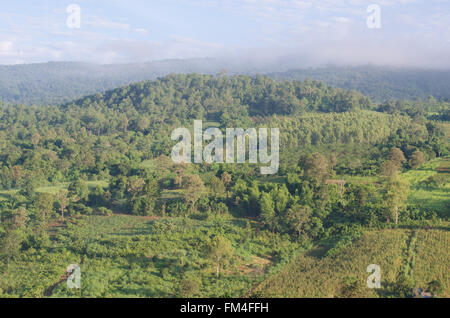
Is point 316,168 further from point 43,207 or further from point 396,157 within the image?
point 43,207

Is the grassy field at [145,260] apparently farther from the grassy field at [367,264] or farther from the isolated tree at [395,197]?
the isolated tree at [395,197]

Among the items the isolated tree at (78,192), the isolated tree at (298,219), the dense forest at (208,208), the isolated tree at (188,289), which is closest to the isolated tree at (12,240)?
the dense forest at (208,208)

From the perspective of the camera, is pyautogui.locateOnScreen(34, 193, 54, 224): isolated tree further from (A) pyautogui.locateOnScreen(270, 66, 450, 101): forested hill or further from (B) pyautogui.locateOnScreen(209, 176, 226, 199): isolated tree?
(A) pyautogui.locateOnScreen(270, 66, 450, 101): forested hill

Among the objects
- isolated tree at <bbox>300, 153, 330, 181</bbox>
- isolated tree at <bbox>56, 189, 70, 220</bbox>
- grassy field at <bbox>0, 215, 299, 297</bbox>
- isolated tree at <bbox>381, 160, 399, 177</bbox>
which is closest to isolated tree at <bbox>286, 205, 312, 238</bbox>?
grassy field at <bbox>0, 215, 299, 297</bbox>

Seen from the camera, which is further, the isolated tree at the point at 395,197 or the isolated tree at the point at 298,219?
the isolated tree at the point at 395,197

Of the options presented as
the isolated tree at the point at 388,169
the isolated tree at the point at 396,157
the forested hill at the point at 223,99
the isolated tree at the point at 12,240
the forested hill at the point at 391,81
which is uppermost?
the forested hill at the point at 391,81

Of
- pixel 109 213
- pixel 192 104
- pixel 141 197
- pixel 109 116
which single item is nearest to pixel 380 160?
pixel 141 197
